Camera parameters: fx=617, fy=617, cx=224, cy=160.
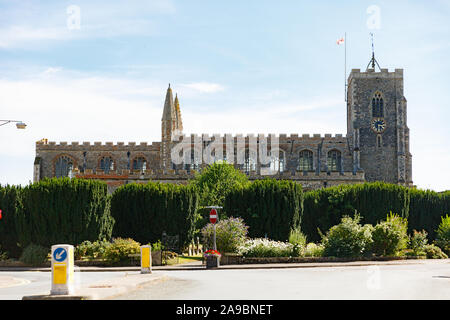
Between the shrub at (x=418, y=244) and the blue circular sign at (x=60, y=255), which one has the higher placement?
the blue circular sign at (x=60, y=255)

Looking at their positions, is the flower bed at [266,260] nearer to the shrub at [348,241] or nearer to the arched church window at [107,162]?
the shrub at [348,241]

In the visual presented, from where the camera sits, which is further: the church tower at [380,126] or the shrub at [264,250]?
the church tower at [380,126]

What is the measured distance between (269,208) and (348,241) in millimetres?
6684

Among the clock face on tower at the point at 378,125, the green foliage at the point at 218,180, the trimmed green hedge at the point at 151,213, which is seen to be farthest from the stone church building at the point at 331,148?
the trimmed green hedge at the point at 151,213

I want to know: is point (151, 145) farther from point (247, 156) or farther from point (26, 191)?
point (26, 191)

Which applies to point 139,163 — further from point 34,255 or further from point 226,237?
point 226,237

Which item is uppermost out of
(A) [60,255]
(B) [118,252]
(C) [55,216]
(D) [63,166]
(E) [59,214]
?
(D) [63,166]

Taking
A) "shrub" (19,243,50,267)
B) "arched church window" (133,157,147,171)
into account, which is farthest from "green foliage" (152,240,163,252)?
"arched church window" (133,157,147,171)

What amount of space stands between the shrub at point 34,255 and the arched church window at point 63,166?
154 ft

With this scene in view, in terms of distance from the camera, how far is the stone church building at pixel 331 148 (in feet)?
248

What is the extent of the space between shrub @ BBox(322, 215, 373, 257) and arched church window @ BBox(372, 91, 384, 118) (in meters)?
46.9

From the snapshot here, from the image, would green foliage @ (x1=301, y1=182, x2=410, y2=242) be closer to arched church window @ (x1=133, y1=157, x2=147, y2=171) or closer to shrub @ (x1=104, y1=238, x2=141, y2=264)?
shrub @ (x1=104, y1=238, x2=141, y2=264)

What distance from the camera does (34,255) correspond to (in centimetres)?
3170

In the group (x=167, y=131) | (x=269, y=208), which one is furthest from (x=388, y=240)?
(x=167, y=131)
